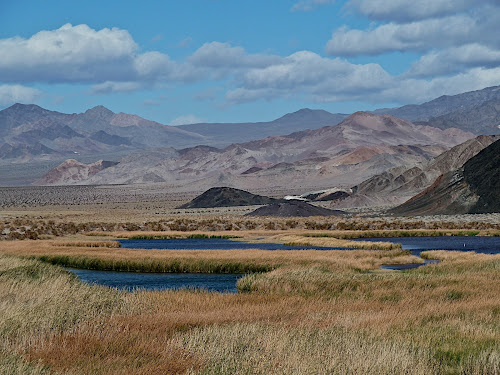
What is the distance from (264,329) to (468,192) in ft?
319

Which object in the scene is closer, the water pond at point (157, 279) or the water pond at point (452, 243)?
the water pond at point (157, 279)

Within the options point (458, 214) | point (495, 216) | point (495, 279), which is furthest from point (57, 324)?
point (458, 214)

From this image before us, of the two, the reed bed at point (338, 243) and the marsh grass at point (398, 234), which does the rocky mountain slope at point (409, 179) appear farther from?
the reed bed at point (338, 243)

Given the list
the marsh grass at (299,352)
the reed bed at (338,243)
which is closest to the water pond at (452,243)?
the reed bed at (338,243)

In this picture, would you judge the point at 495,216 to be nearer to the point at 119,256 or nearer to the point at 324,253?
the point at 324,253

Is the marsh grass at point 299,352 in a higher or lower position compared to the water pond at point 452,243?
higher

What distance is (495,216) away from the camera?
92562 mm

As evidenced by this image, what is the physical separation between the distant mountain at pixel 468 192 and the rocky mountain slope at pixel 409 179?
111ft

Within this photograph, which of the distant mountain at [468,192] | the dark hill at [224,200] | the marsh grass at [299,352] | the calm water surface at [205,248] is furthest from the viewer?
the dark hill at [224,200]

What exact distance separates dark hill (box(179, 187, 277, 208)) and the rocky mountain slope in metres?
24.6

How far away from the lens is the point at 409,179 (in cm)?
17775

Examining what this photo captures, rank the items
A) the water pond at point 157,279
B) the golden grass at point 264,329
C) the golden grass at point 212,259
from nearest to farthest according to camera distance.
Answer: the golden grass at point 264,329 < the water pond at point 157,279 < the golden grass at point 212,259

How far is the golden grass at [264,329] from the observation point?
42.8 ft

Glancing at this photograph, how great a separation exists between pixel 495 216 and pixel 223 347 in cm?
8492
